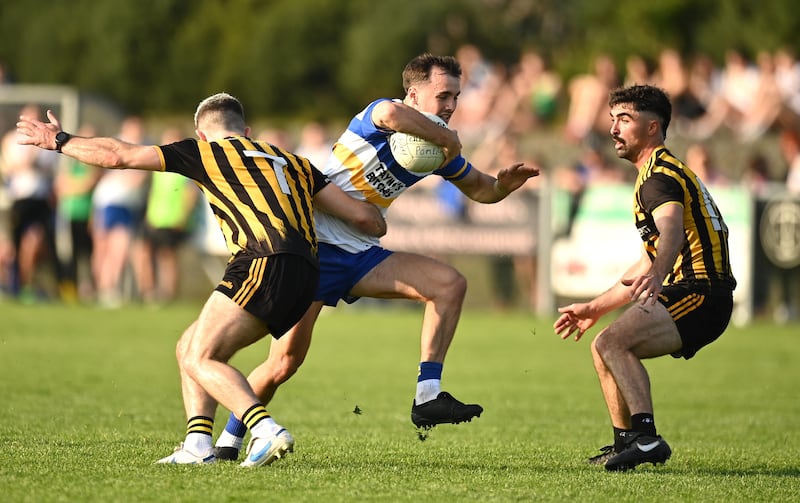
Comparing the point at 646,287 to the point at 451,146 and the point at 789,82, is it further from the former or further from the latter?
the point at 789,82

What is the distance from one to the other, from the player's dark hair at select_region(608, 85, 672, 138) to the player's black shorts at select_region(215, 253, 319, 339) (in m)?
2.05

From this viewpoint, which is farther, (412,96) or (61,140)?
(412,96)

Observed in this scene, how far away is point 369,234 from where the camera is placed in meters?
7.52

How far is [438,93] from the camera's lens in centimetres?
766

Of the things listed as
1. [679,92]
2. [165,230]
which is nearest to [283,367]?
[165,230]

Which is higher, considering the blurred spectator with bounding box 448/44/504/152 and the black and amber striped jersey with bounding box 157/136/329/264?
the blurred spectator with bounding box 448/44/504/152

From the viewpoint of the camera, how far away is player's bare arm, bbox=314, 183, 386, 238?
7.29 m

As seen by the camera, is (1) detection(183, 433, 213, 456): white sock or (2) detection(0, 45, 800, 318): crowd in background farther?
(2) detection(0, 45, 800, 318): crowd in background

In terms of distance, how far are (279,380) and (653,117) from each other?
2.54 meters

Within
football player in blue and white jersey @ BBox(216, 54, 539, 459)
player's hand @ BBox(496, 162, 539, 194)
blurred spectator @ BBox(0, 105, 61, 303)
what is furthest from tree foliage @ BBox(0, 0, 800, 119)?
football player in blue and white jersey @ BBox(216, 54, 539, 459)

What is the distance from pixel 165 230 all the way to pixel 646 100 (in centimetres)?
1289

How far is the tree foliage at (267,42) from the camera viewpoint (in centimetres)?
4288

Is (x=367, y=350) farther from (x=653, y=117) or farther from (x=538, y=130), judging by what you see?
(x=538, y=130)

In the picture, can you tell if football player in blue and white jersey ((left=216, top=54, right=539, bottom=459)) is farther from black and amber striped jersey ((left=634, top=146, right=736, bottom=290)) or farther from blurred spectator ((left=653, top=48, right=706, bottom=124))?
blurred spectator ((left=653, top=48, right=706, bottom=124))
